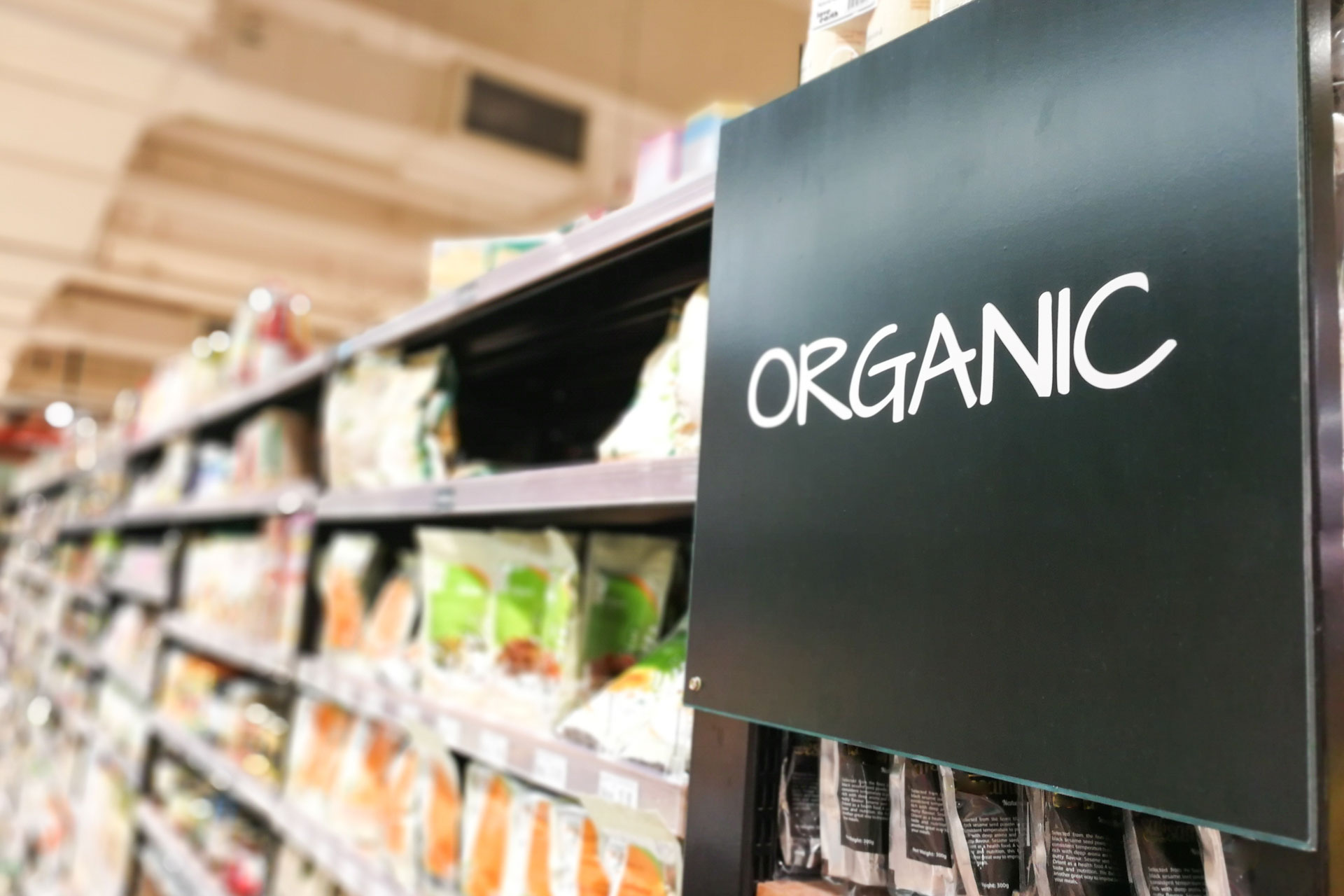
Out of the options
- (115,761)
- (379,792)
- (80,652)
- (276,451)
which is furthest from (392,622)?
(80,652)

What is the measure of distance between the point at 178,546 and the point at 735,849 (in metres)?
3.01

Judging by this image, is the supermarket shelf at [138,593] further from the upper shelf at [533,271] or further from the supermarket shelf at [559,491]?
the supermarket shelf at [559,491]

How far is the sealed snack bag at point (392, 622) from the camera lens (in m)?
1.92

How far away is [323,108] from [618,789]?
408cm

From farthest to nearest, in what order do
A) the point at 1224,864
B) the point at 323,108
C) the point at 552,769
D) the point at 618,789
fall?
the point at 323,108 < the point at 552,769 < the point at 618,789 < the point at 1224,864

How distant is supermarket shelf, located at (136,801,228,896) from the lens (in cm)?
257

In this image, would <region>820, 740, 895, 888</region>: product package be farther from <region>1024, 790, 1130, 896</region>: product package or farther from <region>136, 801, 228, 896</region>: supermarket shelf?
<region>136, 801, 228, 896</region>: supermarket shelf

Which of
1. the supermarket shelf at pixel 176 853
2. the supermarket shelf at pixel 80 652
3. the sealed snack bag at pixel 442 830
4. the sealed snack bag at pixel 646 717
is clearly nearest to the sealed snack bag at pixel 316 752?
the sealed snack bag at pixel 442 830

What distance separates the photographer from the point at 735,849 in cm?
91

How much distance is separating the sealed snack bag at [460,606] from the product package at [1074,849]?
103 cm

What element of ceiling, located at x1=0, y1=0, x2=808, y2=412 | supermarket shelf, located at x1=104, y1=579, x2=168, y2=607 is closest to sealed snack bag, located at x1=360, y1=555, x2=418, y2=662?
ceiling, located at x1=0, y1=0, x2=808, y2=412

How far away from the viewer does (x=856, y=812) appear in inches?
33.5

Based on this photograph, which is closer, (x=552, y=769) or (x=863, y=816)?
(x=863, y=816)

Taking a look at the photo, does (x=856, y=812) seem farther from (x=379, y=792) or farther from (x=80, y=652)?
(x=80, y=652)
